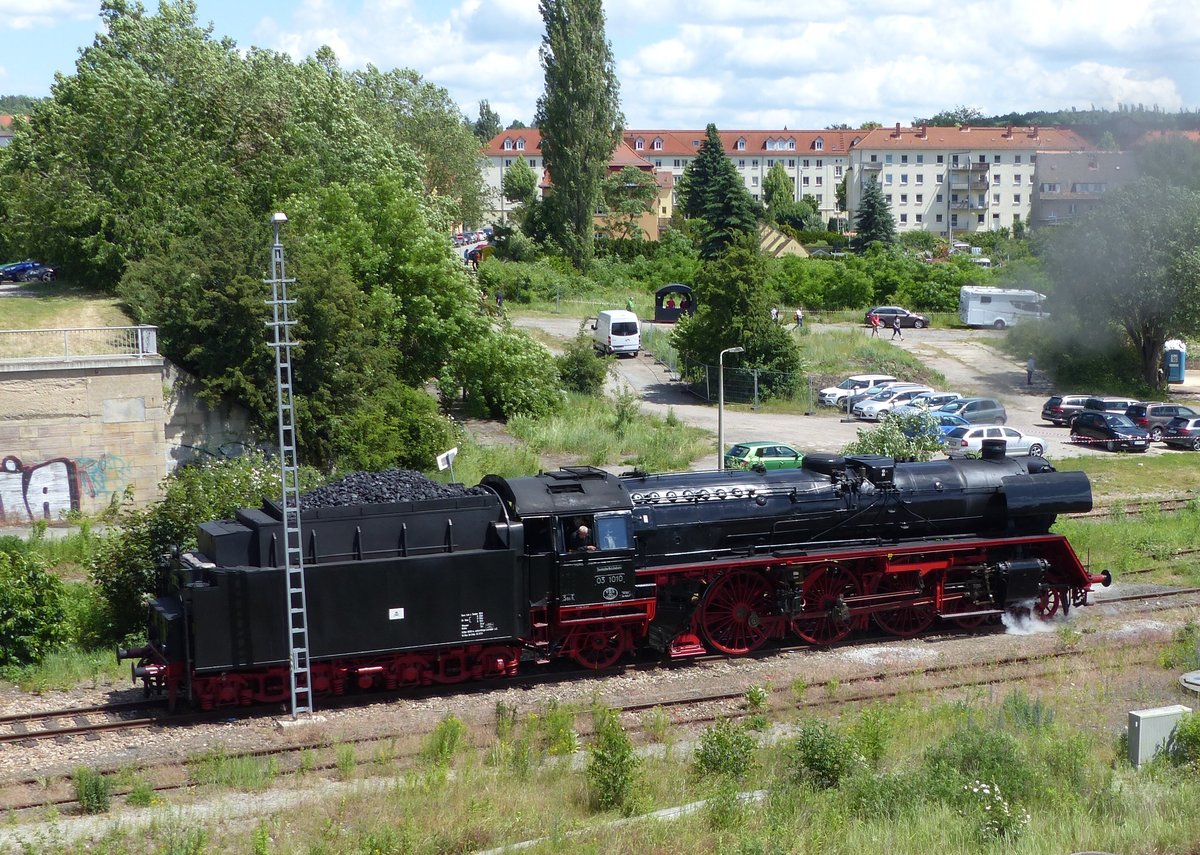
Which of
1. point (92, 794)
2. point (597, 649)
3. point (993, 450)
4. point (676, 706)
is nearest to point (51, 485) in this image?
point (597, 649)

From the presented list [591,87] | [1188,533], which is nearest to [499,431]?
[1188,533]

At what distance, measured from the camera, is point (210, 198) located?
40.6 m

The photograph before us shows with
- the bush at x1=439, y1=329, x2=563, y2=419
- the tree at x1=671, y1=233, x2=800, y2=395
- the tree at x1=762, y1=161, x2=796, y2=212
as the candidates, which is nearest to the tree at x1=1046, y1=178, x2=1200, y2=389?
the tree at x1=671, y1=233, x2=800, y2=395

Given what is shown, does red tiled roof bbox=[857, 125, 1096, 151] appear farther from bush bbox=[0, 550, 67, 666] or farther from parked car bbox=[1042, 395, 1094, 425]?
bush bbox=[0, 550, 67, 666]

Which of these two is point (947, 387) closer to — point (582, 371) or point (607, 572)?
point (582, 371)

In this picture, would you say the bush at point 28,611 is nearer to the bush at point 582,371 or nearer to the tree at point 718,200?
the bush at point 582,371

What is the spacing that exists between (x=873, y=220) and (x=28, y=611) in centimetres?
7801

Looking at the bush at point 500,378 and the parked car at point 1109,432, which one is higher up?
the bush at point 500,378

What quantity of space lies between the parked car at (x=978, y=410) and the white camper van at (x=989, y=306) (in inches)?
692

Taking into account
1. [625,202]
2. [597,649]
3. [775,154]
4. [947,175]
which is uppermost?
[775,154]

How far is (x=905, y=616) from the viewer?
819 inches

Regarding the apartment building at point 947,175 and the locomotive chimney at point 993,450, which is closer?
the locomotive chimney at point 993,450

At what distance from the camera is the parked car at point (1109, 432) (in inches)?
1702

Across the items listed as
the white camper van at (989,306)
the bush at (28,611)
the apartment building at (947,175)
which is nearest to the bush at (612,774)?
the bush at (28,611)
